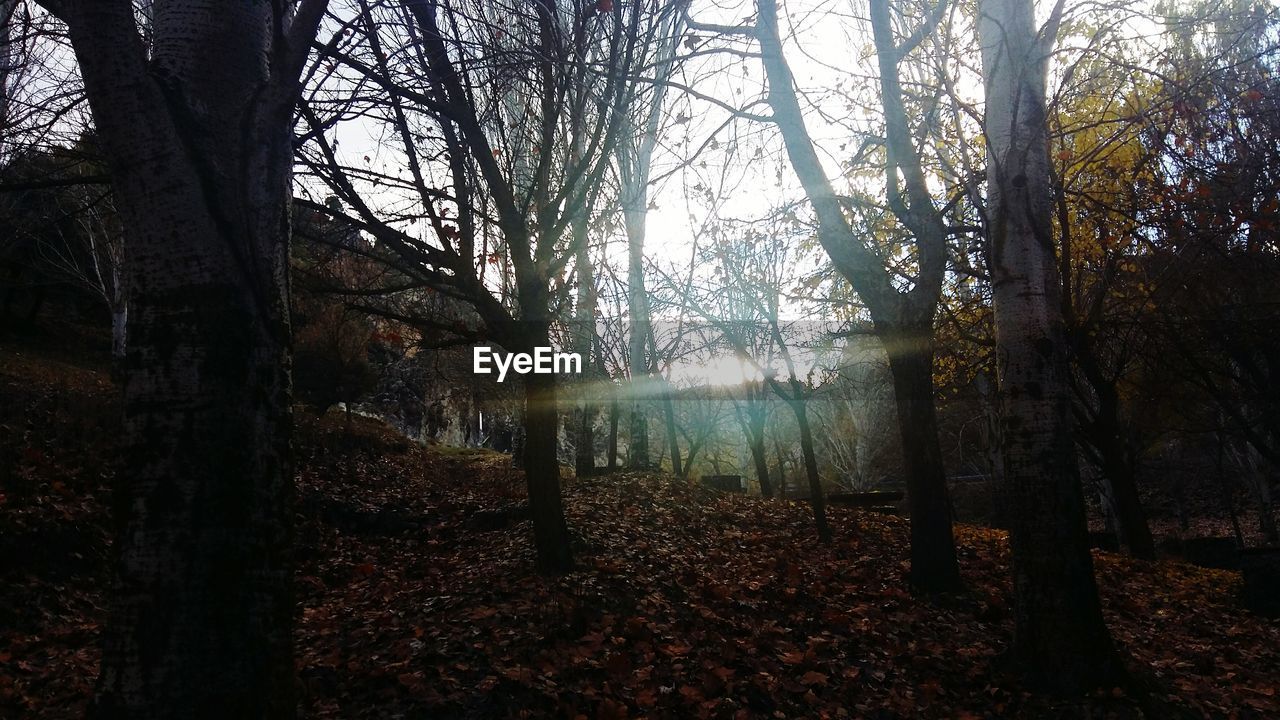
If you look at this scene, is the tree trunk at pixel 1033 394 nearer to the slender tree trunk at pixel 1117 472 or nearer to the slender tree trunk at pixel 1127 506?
the slender tree trunk at pixel 1117 472

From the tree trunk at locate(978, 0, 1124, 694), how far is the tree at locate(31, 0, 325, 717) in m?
4.12

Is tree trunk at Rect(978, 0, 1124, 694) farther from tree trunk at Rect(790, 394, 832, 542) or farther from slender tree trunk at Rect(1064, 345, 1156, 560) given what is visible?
slender tree trunk at Rect(1064, 345, 1156, 560)

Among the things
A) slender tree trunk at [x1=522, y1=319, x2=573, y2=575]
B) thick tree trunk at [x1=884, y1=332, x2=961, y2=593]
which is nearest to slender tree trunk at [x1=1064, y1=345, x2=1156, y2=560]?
thick tree trunk at [x1=884, y1=332, x2=961, y2=593]

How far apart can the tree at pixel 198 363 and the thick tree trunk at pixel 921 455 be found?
578 centimetres

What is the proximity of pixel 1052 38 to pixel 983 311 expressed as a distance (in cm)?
764

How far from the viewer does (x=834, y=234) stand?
6.96m

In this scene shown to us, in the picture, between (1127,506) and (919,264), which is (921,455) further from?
(1127,506)

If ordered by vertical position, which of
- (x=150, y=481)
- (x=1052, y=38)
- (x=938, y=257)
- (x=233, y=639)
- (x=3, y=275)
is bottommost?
(x=233, y=639)

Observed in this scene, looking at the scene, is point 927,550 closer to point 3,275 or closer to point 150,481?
point 150,481

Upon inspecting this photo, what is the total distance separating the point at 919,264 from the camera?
695 centimetres

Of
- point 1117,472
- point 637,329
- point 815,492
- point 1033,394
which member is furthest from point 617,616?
point 637,329

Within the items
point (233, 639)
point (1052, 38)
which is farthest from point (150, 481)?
point (1052, 38)

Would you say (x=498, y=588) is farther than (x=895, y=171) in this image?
No

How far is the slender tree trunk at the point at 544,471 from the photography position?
645 centimetres
